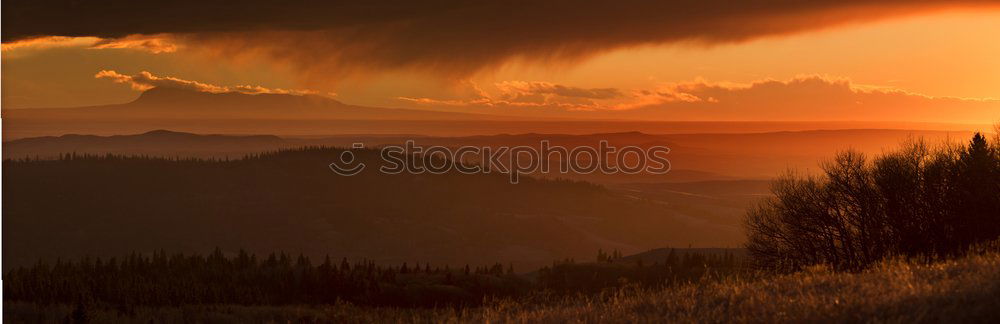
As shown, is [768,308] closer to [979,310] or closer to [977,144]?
[979,310]

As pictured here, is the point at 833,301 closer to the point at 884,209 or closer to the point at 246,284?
the point at 884,209

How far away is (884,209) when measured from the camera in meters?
50.1

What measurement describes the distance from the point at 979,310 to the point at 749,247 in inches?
1806

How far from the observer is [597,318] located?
17.6m

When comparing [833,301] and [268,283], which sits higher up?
[833,301]

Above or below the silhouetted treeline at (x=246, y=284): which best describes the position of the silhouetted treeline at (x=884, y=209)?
above

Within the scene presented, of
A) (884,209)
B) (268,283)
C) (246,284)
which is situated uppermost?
(884,209)

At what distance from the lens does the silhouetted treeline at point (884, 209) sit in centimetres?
4519

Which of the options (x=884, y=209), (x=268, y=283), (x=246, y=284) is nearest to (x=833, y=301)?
(x=884, y=209)

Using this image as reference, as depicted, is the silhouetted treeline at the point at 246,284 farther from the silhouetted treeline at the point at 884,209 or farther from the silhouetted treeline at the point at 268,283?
the silhouetted treeline at the point at 884,209

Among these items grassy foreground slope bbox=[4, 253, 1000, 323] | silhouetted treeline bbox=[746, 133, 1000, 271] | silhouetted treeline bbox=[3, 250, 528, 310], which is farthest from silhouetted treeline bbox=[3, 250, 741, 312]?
grassy foreground slope bbox=[4, 253, 1000, 323]

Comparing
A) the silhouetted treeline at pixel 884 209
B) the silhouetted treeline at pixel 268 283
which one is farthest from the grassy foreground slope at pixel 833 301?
the silhouetted treeline at pixel 268 283

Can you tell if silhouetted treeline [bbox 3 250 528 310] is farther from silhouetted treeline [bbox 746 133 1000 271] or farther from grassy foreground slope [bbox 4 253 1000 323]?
grassy foreground slope [bbox 4 253 1000 323]

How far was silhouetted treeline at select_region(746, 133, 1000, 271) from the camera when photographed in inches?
1779
